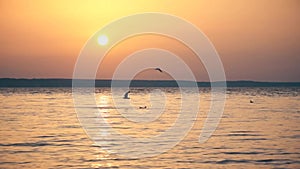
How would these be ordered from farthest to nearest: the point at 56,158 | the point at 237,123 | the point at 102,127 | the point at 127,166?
the point at 237,123 → the point at 102,127 → the point at 56,158 → the point at 127,166

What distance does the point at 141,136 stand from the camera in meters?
43.7

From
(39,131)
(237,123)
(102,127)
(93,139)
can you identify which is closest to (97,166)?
(93,139)

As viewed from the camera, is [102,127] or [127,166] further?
[102,127]

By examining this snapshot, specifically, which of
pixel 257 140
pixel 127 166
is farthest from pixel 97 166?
pixel 257 140

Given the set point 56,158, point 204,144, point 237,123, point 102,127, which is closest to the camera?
point 56,158

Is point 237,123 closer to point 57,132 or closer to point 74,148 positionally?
point 57,132

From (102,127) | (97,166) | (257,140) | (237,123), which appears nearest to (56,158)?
(97,166)

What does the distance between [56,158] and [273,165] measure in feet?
36.8

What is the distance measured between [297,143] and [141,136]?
36.1 ft

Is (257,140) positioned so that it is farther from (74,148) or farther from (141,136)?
(74,148)

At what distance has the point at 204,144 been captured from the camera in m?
39.2

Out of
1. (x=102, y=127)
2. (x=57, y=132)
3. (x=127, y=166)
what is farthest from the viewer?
(x=102, y=127)

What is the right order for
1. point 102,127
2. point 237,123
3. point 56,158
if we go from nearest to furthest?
point 56,158 < point 102,127 < point 237,123

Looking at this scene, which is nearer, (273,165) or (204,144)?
(273,165)
